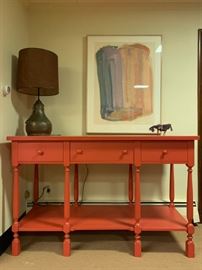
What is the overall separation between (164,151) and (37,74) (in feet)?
3.69

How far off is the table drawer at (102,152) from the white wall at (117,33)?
2.43 feet

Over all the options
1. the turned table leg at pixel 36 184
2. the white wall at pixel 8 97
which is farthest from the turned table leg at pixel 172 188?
the white wall at pixel 8 97

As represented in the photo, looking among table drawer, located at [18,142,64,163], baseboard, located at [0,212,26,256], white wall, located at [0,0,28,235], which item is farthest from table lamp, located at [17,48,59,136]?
baseboard, located at [0,212,26,256]

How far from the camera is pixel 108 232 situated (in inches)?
96.3

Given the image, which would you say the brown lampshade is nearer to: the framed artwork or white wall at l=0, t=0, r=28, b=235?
white wall at l=0, t=0, r=28, b=235

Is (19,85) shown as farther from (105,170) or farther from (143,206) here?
(143,206)

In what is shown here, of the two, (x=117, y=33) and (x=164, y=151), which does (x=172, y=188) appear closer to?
(x=164, y=151)

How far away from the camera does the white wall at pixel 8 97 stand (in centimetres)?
205

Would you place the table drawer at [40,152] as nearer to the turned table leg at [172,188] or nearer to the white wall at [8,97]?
the white wall at [8,97]

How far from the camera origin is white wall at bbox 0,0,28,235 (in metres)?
2.05

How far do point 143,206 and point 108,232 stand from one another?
41cm

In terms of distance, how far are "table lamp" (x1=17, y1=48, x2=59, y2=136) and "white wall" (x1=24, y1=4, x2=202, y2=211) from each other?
42cm

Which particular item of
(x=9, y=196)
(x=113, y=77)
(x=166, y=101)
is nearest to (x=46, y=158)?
(x=9, y=196)

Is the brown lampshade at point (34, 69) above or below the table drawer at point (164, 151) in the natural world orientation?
above
